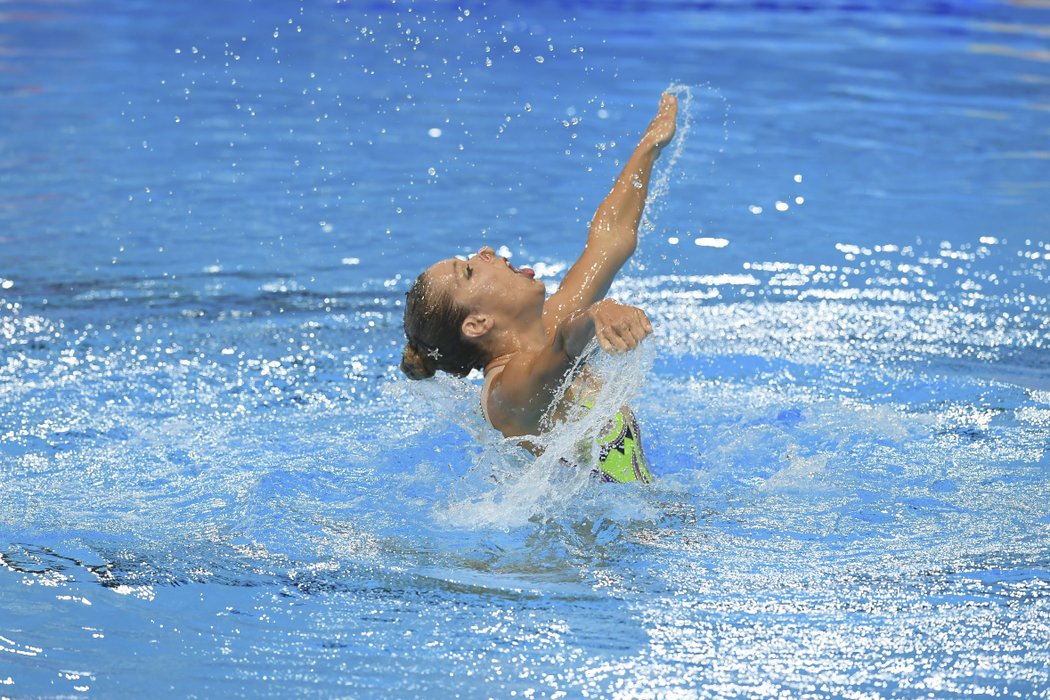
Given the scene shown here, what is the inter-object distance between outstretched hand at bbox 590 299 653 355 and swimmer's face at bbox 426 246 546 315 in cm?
65

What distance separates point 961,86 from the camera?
9766 millimetres

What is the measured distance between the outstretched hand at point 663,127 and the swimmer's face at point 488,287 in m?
0.77

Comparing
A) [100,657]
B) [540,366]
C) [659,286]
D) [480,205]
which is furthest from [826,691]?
[480,205]

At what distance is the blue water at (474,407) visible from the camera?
115 inches

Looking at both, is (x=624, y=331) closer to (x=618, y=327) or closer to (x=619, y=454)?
(x=618, y=327)

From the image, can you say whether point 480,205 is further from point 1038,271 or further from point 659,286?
point 1038,271

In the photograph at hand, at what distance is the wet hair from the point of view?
342cm

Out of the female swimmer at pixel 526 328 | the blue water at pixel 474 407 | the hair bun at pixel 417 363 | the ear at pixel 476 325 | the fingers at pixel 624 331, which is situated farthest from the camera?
the hair bun at pixel 417 363

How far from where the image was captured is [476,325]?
3.39 metres

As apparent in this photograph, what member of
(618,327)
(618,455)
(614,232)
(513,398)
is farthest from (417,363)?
(618,327)

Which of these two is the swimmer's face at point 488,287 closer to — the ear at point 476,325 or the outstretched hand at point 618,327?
the ear at point 476,325

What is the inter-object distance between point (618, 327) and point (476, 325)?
76 cm

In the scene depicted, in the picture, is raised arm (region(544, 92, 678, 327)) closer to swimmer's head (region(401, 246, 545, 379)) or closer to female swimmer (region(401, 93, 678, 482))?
female swimmer (region(401, 93, 678, 482))

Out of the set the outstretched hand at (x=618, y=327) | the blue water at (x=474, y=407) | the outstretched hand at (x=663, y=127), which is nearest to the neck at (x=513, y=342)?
the blue water at (x=474, y=407)
